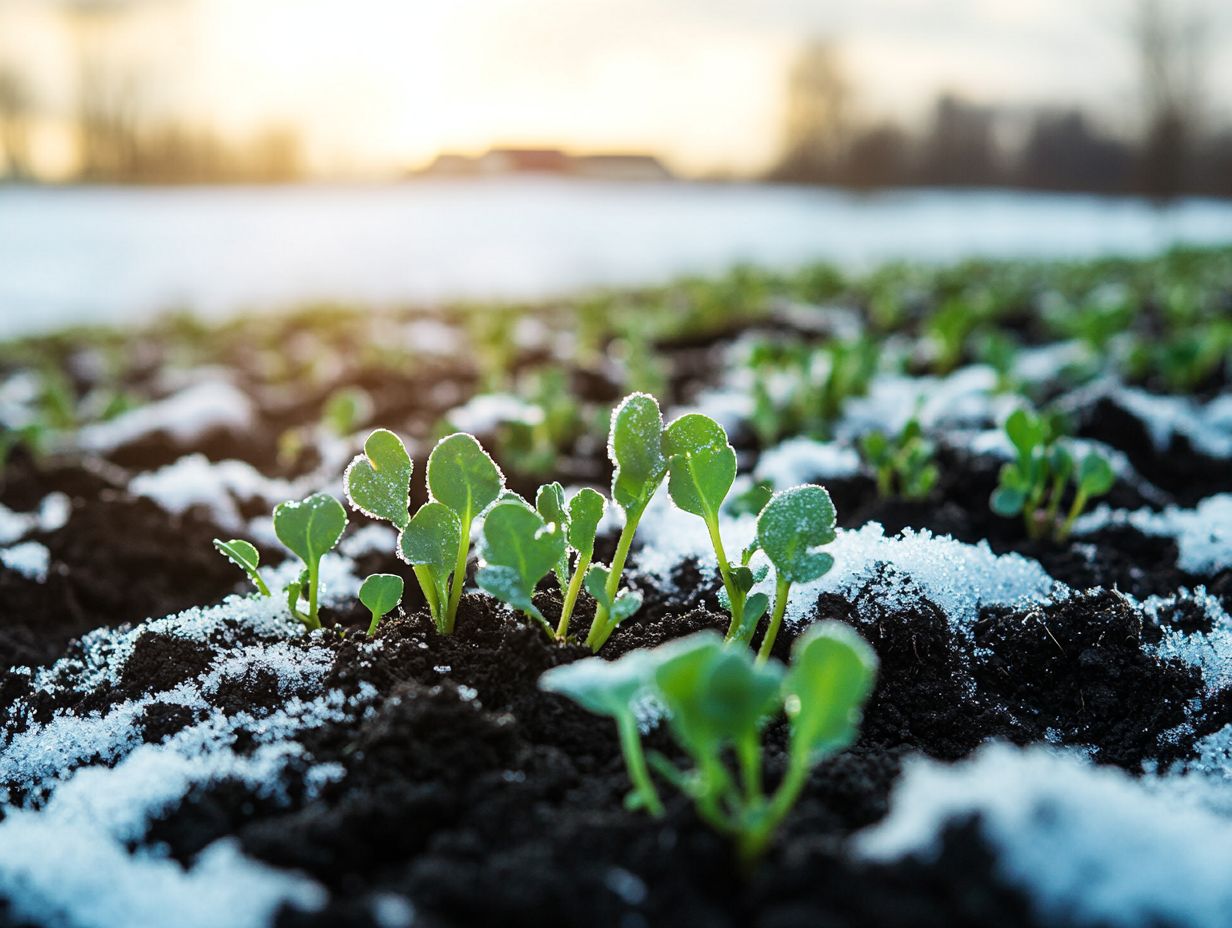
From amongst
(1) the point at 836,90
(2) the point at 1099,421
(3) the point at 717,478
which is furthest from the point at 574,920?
(1) the point at 836,90

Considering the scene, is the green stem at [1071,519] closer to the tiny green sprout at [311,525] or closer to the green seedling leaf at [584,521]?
the green seedling leaf at [584,521]

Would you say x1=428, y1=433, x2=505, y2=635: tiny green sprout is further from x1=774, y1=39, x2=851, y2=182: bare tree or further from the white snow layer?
x1=774, y1=39, x2=851, y2=182: bare tree

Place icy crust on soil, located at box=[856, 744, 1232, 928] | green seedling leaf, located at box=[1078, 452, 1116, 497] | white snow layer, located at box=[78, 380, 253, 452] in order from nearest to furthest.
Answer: icy crust on soil, located at box=[856, 744, 1232, 928]
green seedling leaf, located at box=[1078, 452, 1116, 497]
white snow layer, located at box=[78, 380, 253, 452]

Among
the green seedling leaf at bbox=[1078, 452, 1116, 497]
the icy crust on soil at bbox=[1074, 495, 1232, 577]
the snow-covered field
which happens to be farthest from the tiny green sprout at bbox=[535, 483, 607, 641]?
the snow-covered field

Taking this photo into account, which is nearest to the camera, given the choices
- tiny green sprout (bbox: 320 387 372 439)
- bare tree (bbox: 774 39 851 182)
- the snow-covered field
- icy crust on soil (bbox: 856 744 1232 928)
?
icy crust on soil (bbox: 856 744 1232 928)

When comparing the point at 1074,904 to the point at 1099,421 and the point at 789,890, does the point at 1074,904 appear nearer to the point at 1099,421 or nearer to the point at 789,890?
the point at 789,890

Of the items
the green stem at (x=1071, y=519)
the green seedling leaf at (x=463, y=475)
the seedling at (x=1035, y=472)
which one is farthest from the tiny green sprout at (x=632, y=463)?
the green stem at (x=1071, y=519)
